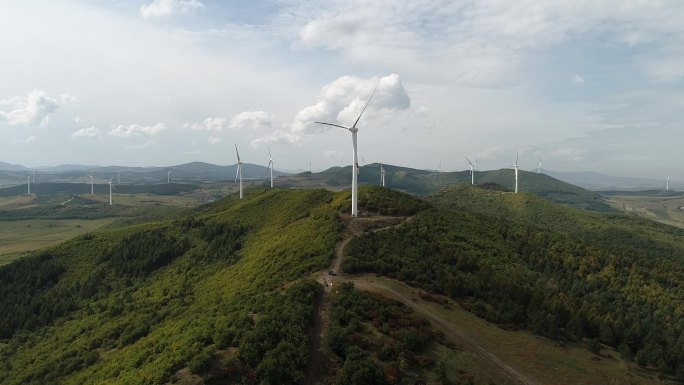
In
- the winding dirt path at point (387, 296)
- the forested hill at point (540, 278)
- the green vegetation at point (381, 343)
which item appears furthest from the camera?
the forested hill at point (540, 278)

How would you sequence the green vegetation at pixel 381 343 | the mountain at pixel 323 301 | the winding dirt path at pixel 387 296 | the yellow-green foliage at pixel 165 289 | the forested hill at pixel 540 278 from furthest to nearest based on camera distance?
the forested hill at pixel 540 278, the yellow-green foliage at pixel 165 289, the mountain at pixel 323 301, the winding dirt path at pixel 387 296, the green vegetation at pixel 381 343

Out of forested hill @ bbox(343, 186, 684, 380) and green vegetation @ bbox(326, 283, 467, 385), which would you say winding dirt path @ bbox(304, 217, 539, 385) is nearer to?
green vegetation @ bbox(326, 283, 467, 385)

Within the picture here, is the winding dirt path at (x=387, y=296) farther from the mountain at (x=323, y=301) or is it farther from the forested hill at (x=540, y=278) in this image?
the forested hill at (x=540, y=278)

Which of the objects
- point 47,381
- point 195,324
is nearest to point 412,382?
point 195,324

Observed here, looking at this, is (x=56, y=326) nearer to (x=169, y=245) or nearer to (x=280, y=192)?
(x=169, y=245)

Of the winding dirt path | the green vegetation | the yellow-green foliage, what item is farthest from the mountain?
the yellow-green foliage

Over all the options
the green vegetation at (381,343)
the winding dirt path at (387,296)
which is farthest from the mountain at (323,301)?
the winding dirt path at (387,296)
